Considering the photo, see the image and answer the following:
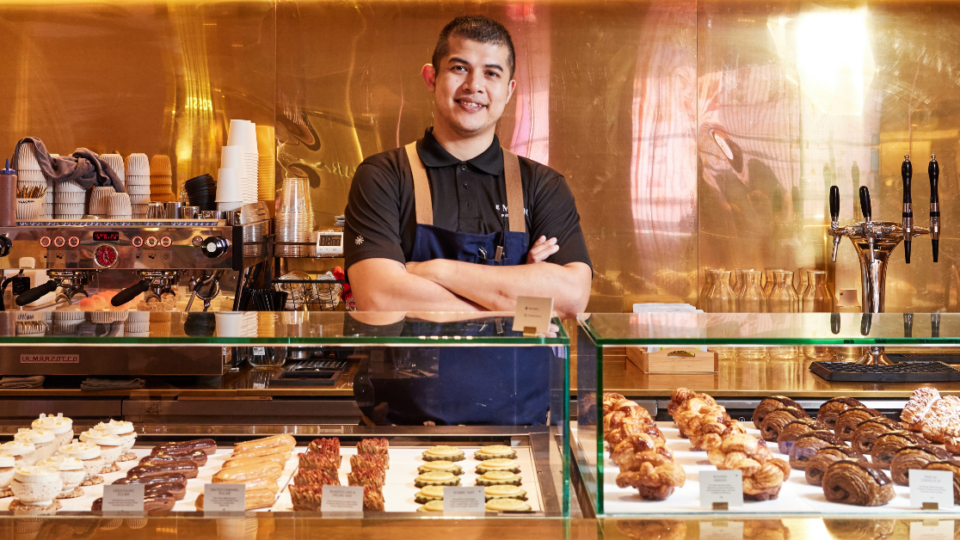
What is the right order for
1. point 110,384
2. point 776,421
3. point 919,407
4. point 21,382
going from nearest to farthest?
point 776,421 → point 919,407 → point 110,384 → point 21,382

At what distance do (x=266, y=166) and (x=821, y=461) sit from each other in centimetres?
301

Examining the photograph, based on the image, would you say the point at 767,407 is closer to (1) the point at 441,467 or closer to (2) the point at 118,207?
(1) the point at 441,467

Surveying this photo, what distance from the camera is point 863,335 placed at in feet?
4.88

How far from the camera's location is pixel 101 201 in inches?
Answer: 133

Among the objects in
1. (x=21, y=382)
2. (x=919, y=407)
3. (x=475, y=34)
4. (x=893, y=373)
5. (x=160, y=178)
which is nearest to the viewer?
(x=919, y=407)

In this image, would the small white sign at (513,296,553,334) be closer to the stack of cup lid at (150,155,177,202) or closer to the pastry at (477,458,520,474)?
the pastry at (477,458,520,474)

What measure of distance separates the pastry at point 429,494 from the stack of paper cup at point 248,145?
2405 millimetres

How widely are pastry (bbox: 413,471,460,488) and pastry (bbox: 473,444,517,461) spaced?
13 cm

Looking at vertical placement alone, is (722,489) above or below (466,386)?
below

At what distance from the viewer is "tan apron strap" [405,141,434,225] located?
7.83 feet

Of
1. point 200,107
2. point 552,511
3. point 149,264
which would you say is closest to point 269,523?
point 552,511

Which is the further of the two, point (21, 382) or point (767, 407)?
point (21, 382)

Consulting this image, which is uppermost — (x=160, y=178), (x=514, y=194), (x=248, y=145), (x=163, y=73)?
(x=163, y=73)

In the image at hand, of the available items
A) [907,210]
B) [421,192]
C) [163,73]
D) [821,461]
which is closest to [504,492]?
[821,461]
